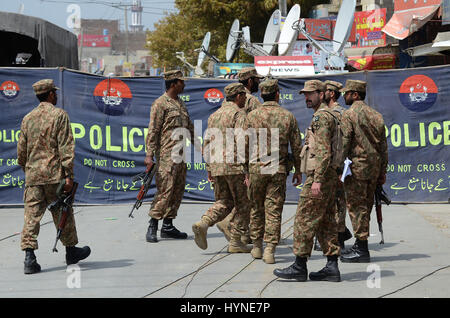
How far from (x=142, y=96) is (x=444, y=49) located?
7.30 m

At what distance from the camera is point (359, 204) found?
292 inches

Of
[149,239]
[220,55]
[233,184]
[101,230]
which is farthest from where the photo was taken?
[220,55]

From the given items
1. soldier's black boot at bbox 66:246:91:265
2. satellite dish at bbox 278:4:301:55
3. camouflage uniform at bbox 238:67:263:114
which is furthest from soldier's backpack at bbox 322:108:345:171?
satellite dish at bbox 278:4:301:55

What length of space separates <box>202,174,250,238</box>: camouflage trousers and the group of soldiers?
11 mm

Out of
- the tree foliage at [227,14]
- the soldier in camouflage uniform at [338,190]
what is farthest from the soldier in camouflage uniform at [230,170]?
the tree foliage at [227,14]

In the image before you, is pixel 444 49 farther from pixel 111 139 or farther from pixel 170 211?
pixel 170 211

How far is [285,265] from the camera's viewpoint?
24.0 ft

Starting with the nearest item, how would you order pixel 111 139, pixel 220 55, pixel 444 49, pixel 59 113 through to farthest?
pixel 59 113, pixel 111 139, pixel 444 49, pixel 220 55

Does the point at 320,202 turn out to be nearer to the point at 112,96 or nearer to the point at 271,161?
the point at 271,161

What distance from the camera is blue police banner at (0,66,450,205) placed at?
38.4ft

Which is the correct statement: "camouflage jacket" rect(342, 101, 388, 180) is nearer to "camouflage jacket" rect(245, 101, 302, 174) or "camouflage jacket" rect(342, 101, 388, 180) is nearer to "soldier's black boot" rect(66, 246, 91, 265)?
"camouflage jacket" rect(245, 101, 302, 174)

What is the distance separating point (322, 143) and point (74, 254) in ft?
9.58

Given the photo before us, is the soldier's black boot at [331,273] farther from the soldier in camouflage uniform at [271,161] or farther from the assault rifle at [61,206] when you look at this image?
the assault rifle at [61,206]
